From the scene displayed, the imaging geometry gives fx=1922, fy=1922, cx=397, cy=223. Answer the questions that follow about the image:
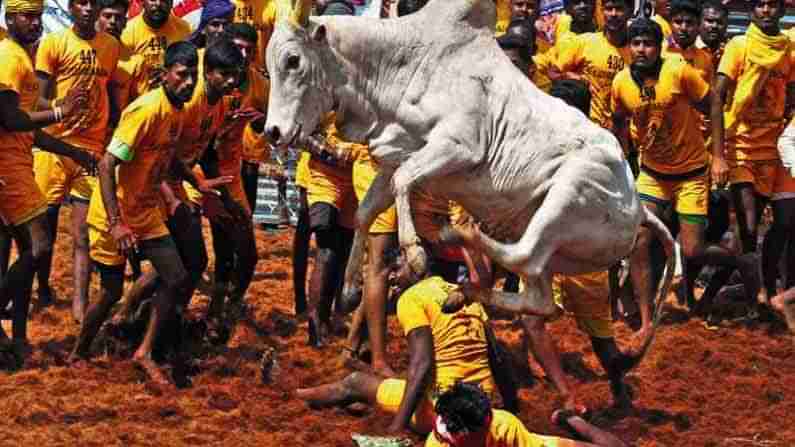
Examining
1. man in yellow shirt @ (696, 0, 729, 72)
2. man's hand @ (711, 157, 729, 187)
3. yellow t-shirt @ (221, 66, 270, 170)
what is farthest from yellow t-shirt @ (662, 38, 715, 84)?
yellow t-shirt @ (221, 66, 270, 170)

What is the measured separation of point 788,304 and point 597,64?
2.17 metres

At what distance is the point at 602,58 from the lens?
13.1 m

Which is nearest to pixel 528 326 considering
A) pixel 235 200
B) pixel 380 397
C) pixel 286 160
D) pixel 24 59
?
pixel 380 397

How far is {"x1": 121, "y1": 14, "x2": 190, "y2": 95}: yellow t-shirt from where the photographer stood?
1294 centimetres

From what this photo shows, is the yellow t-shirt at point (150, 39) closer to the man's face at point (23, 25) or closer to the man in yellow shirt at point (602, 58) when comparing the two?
the man's face at point (23, 25)

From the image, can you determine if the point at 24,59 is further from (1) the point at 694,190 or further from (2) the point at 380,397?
(1) the point at 694,190

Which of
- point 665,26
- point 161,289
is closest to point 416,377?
point 161,289

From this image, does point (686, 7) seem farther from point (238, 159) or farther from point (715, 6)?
point (238, 159)

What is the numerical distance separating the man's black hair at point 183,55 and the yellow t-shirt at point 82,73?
1.39 m

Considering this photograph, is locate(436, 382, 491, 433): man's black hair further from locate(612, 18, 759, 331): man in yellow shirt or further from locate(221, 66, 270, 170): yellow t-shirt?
locate(221, 66, 270, 170): yellow t-shirt

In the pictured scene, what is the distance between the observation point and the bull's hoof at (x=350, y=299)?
1245 centimetres

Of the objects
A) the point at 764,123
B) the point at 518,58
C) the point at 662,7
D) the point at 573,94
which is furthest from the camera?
the point at 662,7

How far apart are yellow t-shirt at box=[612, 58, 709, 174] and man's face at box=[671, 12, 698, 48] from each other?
0.39 metres

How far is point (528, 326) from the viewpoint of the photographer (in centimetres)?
1086
